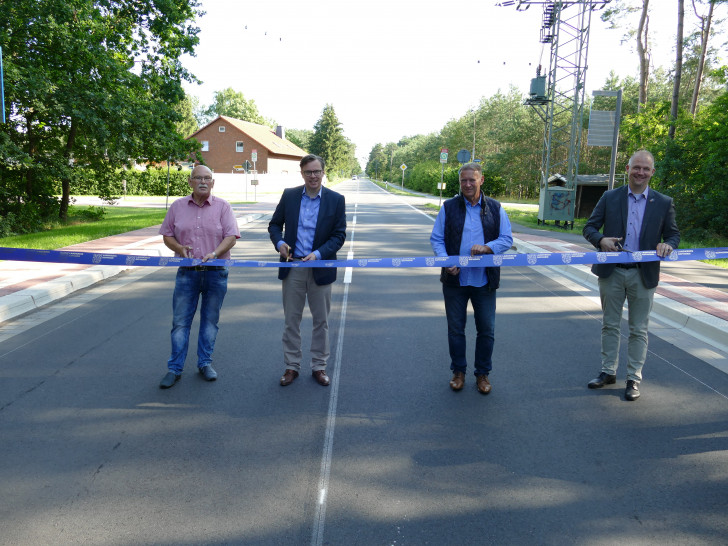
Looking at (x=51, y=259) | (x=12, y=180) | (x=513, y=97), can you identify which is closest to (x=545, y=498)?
(x=51, y=259)

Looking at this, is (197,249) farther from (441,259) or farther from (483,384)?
(483,384)

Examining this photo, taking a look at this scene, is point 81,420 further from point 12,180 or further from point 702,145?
point 702,145

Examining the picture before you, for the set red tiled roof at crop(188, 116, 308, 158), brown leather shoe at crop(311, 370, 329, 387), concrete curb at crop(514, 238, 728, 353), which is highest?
red tiled roof at crop(188, 116, 308, 158)

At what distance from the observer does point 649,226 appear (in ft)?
14.9

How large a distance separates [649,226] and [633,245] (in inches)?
7.8

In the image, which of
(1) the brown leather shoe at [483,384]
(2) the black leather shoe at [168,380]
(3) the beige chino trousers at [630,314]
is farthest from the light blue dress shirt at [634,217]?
(2) the black leather shoe at [168,380]

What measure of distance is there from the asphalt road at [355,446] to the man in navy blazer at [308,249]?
31 centimetres

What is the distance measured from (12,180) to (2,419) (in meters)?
14.8

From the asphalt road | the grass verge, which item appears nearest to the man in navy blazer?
the asphalt road

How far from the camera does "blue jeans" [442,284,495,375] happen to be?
4.55 metres

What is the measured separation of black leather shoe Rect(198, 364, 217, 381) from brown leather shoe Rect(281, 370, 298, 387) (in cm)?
63

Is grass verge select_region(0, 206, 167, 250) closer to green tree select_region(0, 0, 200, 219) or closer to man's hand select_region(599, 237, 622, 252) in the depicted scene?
green tree select_region(0, 0, 200, 219)

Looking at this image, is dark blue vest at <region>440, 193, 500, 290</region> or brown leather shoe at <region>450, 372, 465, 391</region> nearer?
dark blue vest at <region>440, 193, 500, 290</region>

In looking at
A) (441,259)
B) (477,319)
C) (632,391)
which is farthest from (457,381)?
(632,391)
